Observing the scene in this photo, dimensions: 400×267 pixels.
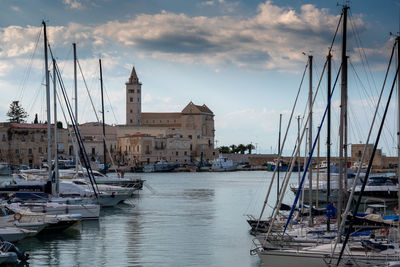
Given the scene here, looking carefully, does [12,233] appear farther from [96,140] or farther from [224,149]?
[224,149]

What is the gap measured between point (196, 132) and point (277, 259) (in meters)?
131

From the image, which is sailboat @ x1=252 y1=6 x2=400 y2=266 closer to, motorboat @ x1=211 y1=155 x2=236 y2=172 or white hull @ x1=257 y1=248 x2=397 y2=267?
white hull @ x1=257 y1=248 x2=397 y2=267

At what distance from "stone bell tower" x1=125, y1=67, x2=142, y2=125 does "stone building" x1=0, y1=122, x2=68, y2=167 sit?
175ft

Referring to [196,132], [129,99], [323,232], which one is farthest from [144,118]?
[323,232]

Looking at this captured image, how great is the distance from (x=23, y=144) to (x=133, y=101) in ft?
188

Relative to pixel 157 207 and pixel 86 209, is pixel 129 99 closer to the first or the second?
pixel 157 207

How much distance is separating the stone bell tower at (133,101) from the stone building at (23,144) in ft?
175

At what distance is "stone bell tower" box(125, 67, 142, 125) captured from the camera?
541 feet

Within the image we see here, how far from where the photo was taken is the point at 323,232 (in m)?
22.5

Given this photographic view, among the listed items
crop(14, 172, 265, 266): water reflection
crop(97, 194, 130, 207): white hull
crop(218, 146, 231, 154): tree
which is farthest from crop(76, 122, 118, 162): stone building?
crop(14, 172, 265, 266): water reflection

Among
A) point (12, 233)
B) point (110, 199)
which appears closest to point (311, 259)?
point (12, 233)

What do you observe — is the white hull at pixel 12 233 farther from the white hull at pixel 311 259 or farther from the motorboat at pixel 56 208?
the white hull at pixel 311 259

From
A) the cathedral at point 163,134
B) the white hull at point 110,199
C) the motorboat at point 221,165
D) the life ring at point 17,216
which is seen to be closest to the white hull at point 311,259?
the life ring at point 17,216

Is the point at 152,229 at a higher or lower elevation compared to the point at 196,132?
lower
